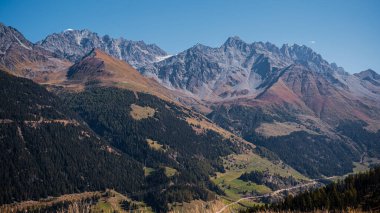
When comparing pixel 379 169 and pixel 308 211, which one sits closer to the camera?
pixel 308 211

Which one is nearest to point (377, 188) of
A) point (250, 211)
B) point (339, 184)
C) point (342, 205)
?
point (342, 205)

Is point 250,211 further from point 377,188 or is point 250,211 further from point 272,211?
point 377,188

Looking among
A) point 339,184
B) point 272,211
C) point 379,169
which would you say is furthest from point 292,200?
point 379,169

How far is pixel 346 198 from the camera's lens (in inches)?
6378

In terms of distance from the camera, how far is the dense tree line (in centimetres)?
15360

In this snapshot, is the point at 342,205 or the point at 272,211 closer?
the point at 342,205

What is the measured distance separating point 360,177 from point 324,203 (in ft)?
106

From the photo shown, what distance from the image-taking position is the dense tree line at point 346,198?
504 ft

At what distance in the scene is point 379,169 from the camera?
185 meters

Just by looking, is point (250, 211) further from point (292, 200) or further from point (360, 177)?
point (360, 177)

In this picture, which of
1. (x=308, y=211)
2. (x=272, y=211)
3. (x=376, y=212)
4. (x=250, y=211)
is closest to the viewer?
(x=376, y=212)

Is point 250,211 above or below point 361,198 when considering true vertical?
below

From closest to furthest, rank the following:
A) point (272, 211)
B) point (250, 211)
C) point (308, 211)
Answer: point (308, 211), point (272, 211), point (250, 211)

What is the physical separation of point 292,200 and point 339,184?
93.4 feet
